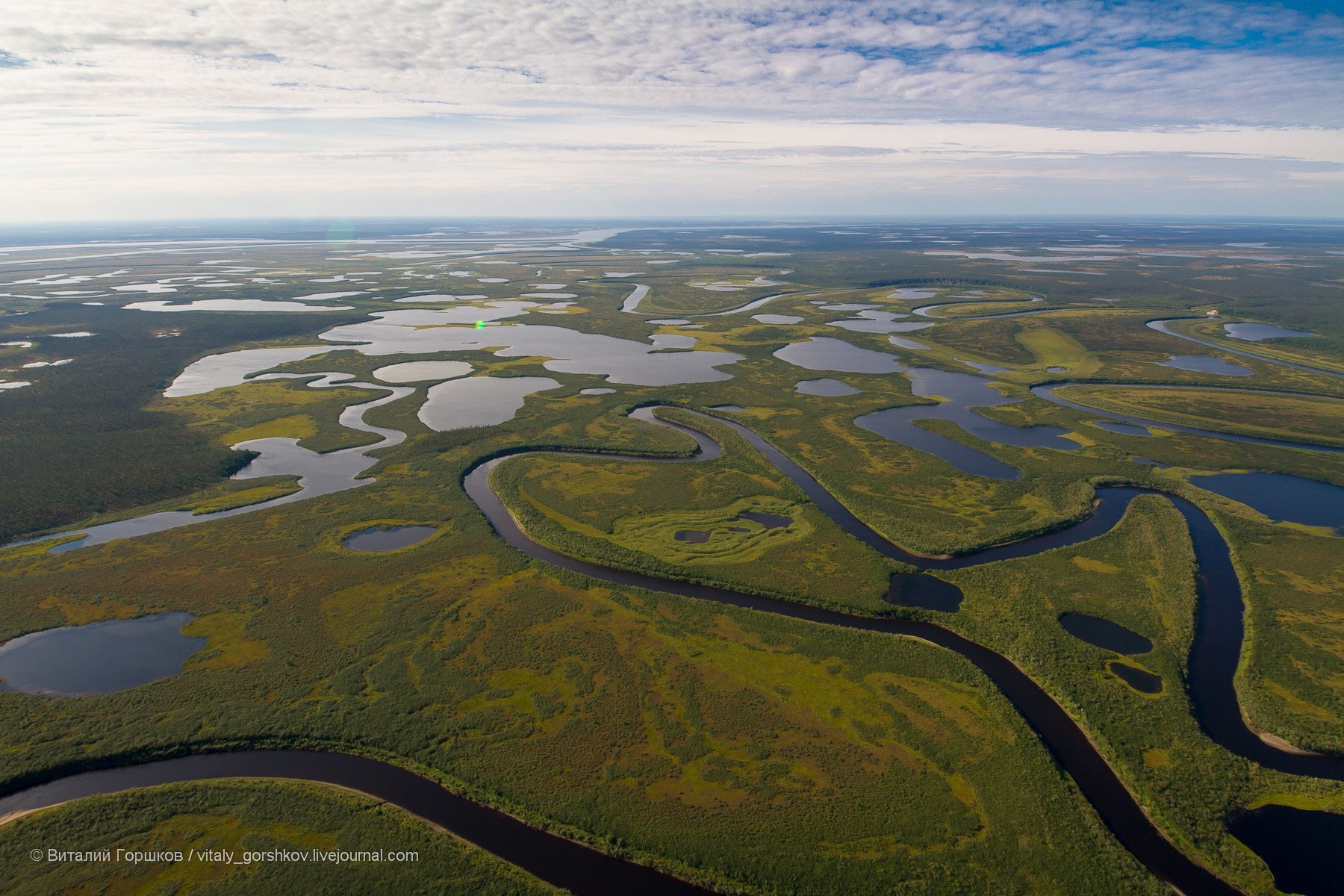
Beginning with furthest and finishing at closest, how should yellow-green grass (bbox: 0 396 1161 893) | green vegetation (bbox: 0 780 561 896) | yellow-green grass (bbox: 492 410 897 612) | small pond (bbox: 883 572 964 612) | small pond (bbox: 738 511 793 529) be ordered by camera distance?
small pond (bbox: 738 511 793 529) < yellow-green grass (bbox: 492 410 897 612) < small pond (bbox: 883 572 964 612) < yellow-green grass (bbox: 0 396 1161 893) < green vegetation (bbox: 0 780 561 896)

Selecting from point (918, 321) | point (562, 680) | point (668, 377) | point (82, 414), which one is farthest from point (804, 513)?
point (918, 321)

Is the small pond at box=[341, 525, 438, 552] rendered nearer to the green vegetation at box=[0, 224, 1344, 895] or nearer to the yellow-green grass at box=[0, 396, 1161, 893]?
the green vegetation at box=[0, 224, 1344, 895]

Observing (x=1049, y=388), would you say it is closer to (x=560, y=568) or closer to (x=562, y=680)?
(x=560, y=568)

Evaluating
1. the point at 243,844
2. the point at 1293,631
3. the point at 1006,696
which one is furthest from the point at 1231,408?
the point at 243,844

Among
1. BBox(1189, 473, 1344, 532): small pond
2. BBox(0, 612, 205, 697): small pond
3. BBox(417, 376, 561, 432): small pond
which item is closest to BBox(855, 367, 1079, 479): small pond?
BBox(1189, 473, 1344, 532): small pond

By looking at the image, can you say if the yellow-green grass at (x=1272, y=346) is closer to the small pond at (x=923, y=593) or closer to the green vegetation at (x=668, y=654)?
the green vegetation at (x=668, y=654)

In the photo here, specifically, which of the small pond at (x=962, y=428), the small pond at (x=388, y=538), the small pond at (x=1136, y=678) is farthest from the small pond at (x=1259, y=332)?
the small pond at (x=388, y=538)
